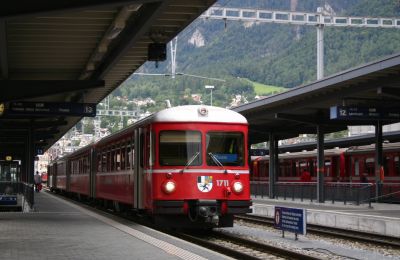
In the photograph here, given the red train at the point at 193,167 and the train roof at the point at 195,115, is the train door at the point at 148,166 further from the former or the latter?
the train roof at the point at 195,115

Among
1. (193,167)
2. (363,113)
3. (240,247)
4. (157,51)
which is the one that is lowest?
(240,247)

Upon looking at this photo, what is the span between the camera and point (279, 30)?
119875 mm

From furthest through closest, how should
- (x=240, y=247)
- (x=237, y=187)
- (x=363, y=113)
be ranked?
(x=363, y=113), (x=237, y=187), (x=240, y=247)

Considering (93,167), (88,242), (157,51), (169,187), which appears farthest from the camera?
(93,167)

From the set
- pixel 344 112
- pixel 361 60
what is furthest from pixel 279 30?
pixel 344 112

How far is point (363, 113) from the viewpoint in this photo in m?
28.4

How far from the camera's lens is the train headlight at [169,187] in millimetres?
15875

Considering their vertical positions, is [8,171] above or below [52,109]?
below

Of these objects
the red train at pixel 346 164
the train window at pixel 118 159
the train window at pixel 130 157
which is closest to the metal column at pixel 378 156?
the red train at pixel 346 164

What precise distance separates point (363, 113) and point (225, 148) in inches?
525

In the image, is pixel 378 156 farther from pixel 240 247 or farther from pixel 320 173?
pixel 240 247

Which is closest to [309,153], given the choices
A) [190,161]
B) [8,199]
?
[8,199]

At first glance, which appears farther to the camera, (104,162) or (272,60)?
(272,60)

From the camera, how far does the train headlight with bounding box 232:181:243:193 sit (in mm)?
16297
